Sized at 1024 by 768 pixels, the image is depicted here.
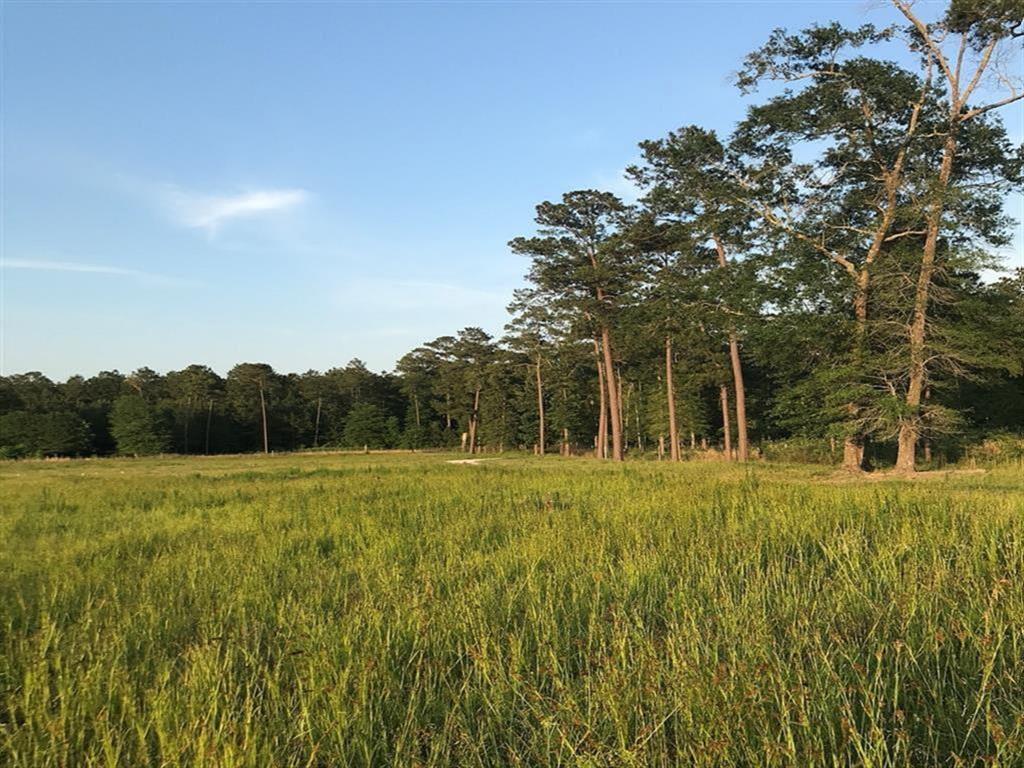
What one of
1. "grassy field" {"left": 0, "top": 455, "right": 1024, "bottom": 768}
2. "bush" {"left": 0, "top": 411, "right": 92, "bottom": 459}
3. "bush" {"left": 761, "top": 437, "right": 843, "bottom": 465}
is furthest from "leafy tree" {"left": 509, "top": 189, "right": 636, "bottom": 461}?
"bush" {"left": 0, "top": 411, "right": 92, "bottom": 459}

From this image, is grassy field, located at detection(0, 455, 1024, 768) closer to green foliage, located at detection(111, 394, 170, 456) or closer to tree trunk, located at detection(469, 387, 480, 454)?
tree trunk, located at detection(469, 387, 480, 454)

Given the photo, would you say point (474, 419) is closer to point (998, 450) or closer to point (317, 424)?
point (317, 424)

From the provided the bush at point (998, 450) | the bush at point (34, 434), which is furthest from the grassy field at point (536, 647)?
the bush at point (34, 434)

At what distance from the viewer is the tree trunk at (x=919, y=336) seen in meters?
18.2

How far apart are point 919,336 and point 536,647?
20.0 m

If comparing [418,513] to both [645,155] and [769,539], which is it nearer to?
[769,539]

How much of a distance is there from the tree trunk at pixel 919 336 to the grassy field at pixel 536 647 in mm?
12735

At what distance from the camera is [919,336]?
18.4 m

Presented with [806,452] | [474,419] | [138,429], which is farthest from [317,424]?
[806,452]

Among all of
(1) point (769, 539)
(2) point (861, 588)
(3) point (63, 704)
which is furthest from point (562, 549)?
(3) point (63, 704)

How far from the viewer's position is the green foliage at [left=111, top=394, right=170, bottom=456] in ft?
213

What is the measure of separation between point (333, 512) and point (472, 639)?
7065mm

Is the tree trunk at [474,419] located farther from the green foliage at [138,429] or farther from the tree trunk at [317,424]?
the green foliage at [138,429]

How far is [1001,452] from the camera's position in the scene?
22547 millimetres
